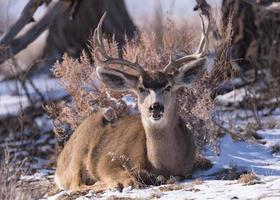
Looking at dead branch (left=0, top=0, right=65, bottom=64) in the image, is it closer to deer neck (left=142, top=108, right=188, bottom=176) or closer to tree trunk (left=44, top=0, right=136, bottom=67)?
tree trunk (left=44, top=0, right=136, bottom=67)

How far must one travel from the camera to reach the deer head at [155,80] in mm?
9641

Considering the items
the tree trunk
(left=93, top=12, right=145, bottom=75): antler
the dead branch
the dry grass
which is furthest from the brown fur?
the tree trunk

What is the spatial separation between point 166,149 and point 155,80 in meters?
0.72

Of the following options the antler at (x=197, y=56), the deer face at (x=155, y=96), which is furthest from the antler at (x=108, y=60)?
the antler at (x=197, y=56)

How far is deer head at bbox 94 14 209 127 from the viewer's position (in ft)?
31.6

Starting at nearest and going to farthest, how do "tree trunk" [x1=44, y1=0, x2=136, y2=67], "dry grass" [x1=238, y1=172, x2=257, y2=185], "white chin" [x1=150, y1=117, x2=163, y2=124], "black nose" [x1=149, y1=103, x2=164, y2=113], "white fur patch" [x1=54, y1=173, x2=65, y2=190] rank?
"dry grass" [x1=238, y1=172, x2=257, y2=185] < "black nose" [x1=149, y1=103, x2=164, y2=113] < "white chin" [x1=150, y1=117, x2=163, y2=124] < "white fur patch" [x1=54, y1=173, x2=65, y2=190] < "tree trunk" [x1=44, y1=0, x2=136, y2=67]

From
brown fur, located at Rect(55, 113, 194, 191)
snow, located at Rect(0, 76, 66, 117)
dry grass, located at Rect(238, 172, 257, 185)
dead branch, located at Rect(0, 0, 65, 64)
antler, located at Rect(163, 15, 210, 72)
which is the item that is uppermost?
dead branch, located at Rect(0, 0, 65, 64)

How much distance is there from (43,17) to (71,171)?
483cm

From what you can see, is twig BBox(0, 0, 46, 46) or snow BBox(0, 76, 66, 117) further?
snow BBox(0, 76, 66, 117)

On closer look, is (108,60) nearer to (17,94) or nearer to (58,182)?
(58,182)

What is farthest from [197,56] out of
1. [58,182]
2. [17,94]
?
[17,94]

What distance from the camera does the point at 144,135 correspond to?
10.2 m

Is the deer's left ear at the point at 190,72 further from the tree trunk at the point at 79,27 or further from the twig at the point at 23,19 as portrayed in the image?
the tree trunk at the point at 79,27

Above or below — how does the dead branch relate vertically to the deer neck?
above
